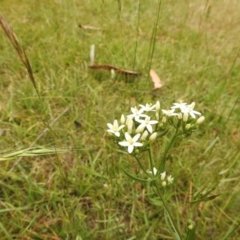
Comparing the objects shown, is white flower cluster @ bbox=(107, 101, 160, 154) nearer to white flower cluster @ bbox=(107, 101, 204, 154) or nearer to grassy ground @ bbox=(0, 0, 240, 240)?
white flower cluster @ bbox=(107, 101, 204, 154)

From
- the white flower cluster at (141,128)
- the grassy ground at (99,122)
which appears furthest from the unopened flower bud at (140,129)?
the grassy ground at (99,122)

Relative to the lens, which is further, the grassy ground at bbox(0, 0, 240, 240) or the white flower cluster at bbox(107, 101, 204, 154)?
the grassy ground at bbox(0, 0, 240, 240)

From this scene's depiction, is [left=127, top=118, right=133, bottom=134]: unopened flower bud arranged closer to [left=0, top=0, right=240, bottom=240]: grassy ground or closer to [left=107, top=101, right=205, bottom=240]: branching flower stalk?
[left=107, top=101, right=205, bottom=240]: branching flower stalk

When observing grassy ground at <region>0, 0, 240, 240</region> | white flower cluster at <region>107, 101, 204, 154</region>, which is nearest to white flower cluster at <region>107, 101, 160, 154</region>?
white flower cluster at <region>107, 101, 204, 154</region>

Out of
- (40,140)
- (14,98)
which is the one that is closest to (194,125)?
(40,140)

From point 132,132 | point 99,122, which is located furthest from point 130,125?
point 99,122

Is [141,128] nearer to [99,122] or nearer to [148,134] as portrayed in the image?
[148,134]

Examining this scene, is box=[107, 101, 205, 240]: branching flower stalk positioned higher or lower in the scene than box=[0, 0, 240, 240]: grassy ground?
higher

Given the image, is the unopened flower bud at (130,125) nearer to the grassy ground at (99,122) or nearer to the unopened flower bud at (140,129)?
the unopened flower bud at (140,129)
